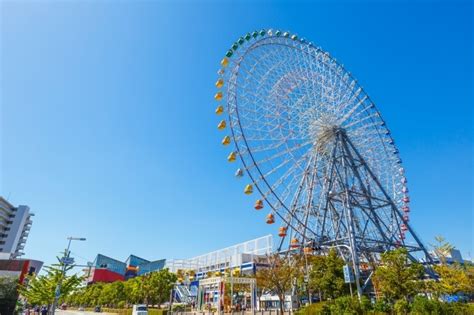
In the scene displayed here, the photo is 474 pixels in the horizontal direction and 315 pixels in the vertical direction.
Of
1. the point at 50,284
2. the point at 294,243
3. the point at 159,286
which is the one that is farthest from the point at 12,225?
the point at 294,243

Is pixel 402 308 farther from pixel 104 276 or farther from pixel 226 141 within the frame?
pixel 104 276

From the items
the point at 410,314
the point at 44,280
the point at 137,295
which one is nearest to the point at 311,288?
the point at 410,314

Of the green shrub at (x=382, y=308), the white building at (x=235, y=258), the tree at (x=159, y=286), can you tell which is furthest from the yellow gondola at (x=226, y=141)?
the tree at (x=159, y=286)

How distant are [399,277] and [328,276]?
9414 millimetres

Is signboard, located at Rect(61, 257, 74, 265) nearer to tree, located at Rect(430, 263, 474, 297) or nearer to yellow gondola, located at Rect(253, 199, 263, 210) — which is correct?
yellow gondola, located at Rect(253, 199, 263, 210)

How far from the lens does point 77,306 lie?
87.4 m

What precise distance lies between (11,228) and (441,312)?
11274cm

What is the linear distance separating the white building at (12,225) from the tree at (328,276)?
9433 cm

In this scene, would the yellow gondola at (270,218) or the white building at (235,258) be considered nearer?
the yellow gondola at (270,218)

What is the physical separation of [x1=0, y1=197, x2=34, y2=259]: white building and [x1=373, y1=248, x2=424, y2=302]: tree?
10317 centimetres

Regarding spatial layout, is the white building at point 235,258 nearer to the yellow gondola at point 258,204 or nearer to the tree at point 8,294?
the yellow gondola at point 258,204

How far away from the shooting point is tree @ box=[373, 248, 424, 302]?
22969mm

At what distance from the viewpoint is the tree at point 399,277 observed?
2297 cm

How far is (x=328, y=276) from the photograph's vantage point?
31.5 meters
